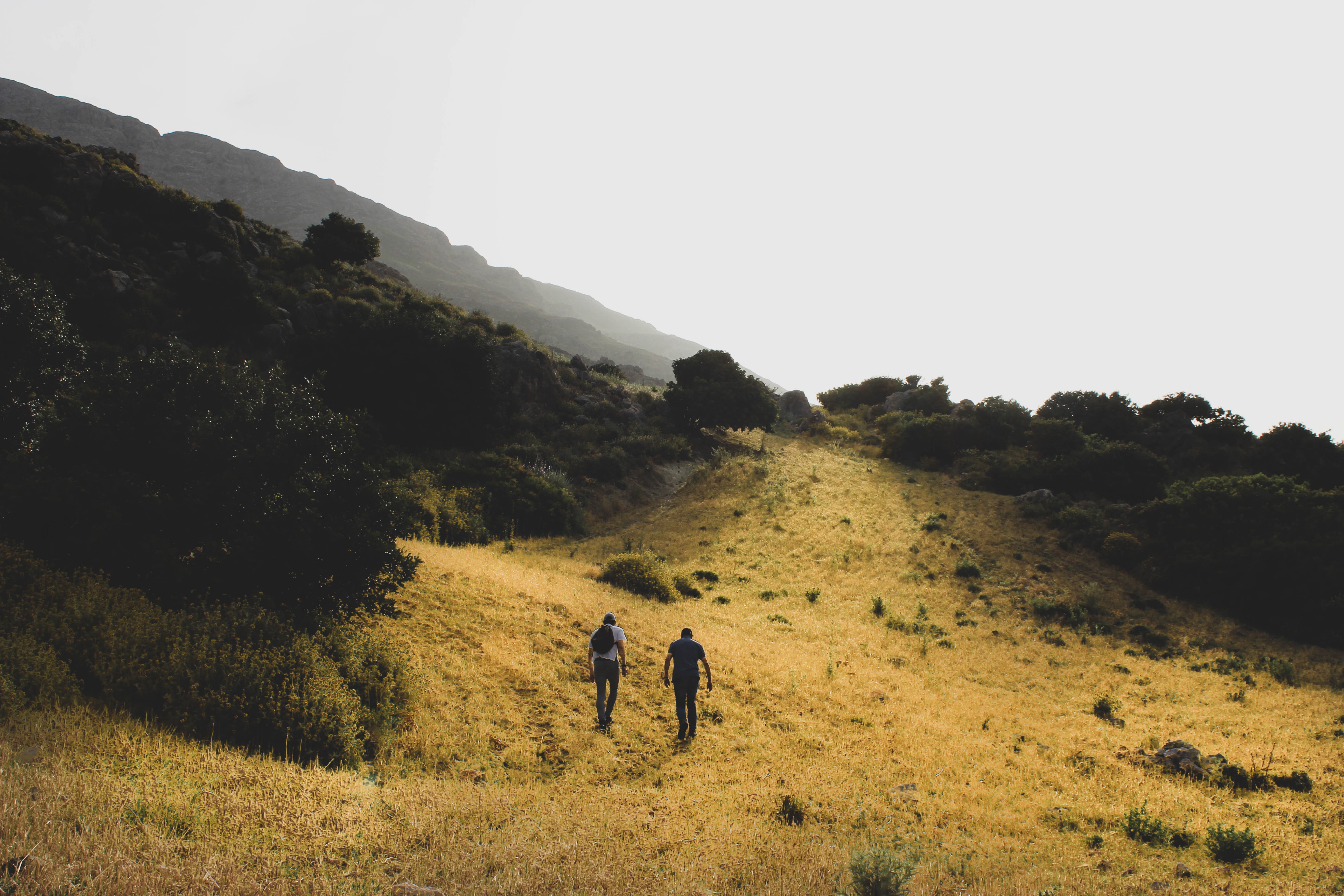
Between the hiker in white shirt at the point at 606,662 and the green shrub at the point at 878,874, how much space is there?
16.9 ft

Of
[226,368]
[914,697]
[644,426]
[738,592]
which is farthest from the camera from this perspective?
[644,426]

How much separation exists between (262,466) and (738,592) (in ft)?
52.5

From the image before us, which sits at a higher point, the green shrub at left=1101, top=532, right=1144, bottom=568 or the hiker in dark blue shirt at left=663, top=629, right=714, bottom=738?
the green shrub at left=1101, top=532, right=1144, bottom=568

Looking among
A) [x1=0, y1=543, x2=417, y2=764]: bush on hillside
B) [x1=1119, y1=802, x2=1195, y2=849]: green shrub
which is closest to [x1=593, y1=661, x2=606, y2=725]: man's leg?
[x1=0, y1=543, x2=417, y2=764]: bush on hillside

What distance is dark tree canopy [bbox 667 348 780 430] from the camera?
139 feet

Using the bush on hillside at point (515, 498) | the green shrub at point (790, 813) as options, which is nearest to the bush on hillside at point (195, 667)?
the green shrub at point (790, 813)

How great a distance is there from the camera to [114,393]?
30.9 feet

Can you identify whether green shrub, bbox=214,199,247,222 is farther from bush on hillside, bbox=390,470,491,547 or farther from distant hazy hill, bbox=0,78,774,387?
distant hazy hill, bbox=0,78,774,387

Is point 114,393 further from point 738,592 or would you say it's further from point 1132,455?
point 1132,455

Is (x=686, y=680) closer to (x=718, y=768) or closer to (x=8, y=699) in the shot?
(x=718, y=768)

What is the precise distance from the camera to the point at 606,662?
10164mm

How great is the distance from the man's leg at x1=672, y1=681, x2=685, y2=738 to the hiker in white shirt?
3.88 ft

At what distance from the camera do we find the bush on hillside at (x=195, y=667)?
6.68 m

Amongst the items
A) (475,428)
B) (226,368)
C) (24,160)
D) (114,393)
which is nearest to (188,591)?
(114,393)
